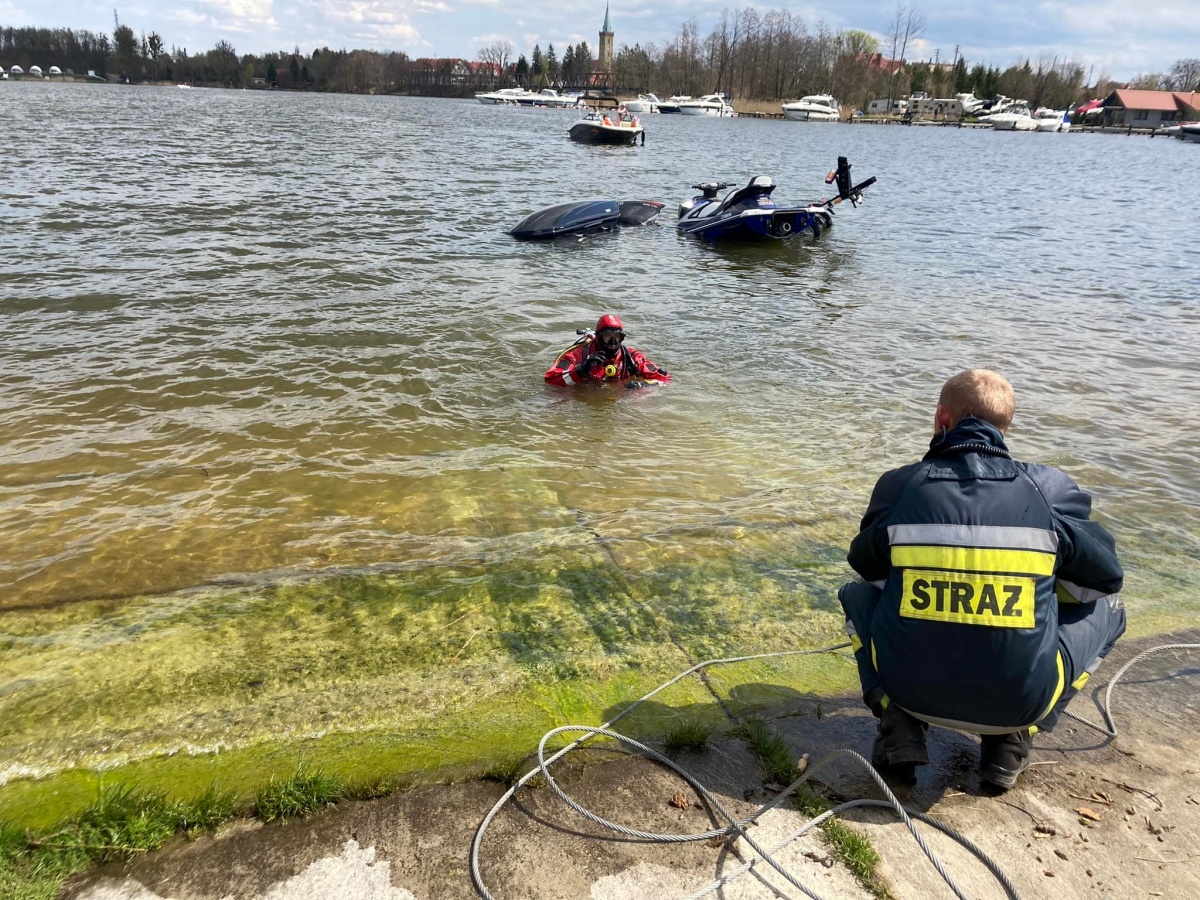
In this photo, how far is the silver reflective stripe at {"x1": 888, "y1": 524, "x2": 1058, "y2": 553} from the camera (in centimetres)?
248

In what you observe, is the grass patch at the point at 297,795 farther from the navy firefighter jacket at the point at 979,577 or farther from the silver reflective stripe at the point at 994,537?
the silver reflective stripe at the point at 994,537

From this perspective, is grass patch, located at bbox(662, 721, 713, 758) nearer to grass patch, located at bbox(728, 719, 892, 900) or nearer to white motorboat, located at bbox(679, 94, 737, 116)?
grass patch, located at bbox(728, 719, 892, 900)

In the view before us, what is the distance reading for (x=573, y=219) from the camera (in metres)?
17.7

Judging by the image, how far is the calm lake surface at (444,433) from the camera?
3.88 m

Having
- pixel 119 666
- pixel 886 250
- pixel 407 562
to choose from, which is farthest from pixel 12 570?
pixel 886 250

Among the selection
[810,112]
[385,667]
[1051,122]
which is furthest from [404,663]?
[1051,122]

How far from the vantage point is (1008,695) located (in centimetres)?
257

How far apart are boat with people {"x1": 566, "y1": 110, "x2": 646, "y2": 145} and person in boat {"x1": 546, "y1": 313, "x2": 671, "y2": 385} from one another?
44.4 meters

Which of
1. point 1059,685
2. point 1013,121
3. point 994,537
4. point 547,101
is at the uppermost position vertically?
point 547,101

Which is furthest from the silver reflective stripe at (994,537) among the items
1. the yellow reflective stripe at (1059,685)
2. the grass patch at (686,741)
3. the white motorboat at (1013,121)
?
the white motorboat at (1013,121)

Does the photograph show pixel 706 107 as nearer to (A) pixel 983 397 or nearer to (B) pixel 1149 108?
(B) pixel 1149 108

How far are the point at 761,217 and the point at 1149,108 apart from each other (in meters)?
129

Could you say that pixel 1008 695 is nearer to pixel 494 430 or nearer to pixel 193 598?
pixel 193 598

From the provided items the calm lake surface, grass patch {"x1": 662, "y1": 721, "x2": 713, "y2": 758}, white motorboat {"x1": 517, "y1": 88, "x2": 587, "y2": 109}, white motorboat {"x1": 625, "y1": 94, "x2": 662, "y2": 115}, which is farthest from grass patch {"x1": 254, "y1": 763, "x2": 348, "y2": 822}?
white motorboat {"x1": 517, "y1": 88, "x2": 587, "y2": 109}
